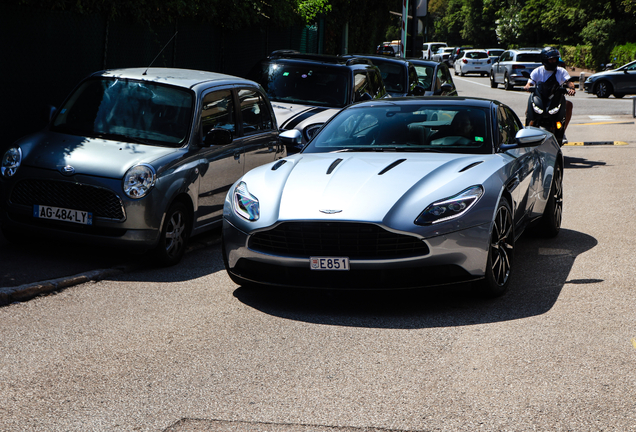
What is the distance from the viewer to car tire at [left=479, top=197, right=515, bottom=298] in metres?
6.17

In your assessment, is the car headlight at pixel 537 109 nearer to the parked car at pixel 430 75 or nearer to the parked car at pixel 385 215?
the parked car at pixel 430 75

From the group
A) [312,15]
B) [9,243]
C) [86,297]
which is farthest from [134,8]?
[312,15]

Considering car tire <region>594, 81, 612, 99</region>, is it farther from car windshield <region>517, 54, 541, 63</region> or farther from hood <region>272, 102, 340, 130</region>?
hood <region>272, 102, 340, 130</region>

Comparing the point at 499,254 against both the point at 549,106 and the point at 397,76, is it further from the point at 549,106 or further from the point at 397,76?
the point at 397,76

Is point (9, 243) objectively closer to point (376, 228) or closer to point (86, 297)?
point (86, 297)

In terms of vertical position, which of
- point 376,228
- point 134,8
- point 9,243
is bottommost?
point 9,243

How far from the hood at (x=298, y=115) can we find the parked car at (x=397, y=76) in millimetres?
4831

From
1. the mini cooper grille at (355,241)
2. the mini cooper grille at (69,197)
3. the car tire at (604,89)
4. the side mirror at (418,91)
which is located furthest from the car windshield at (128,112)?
the car tire at (604,89)

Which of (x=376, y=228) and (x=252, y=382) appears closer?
Answer: (x=252, y=382)

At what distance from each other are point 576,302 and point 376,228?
1.68 m

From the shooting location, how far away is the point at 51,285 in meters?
6.64

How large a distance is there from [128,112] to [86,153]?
0.88 metres

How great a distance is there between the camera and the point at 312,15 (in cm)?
2312

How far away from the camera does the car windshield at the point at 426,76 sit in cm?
1919
